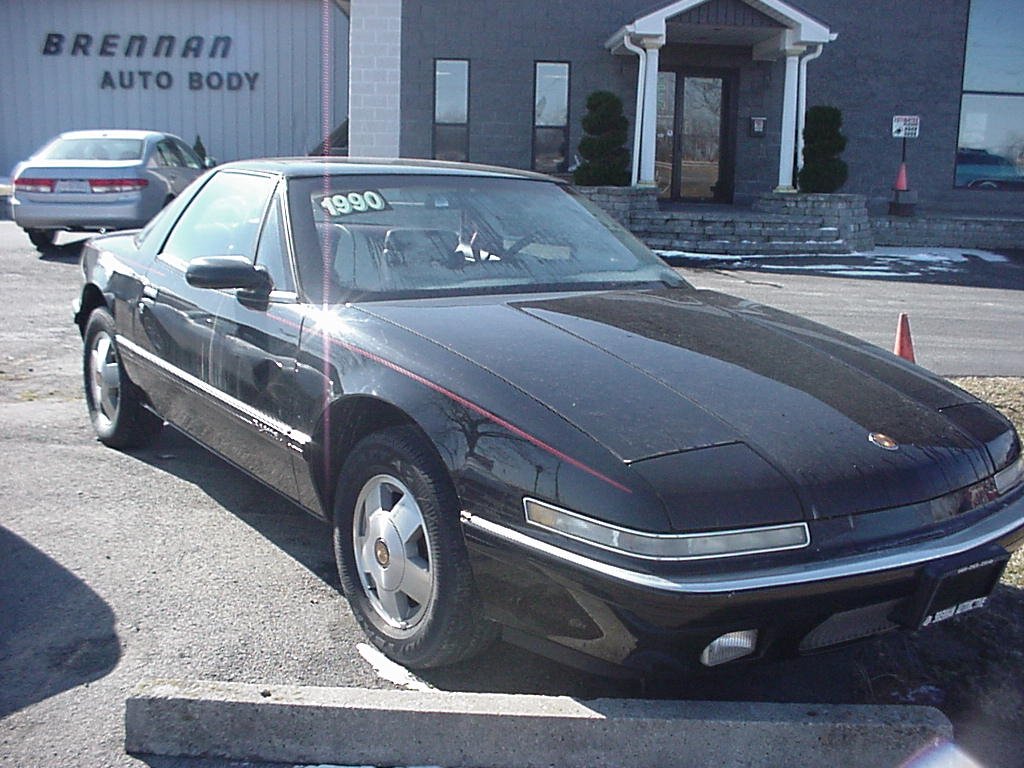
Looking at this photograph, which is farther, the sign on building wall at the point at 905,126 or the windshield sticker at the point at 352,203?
the sign on building wall at the point at 905,126

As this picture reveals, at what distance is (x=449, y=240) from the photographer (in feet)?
13.7

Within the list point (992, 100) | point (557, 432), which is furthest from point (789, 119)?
point (557, 432)

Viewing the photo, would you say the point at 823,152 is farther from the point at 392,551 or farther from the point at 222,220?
the point at 392,551

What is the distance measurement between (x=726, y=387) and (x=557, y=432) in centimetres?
60

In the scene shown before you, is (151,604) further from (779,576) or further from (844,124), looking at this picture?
(844,124)

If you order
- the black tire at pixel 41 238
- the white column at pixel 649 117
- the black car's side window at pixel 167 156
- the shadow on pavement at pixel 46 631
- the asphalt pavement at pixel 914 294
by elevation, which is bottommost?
the shadow on pavement at pixel 46 631

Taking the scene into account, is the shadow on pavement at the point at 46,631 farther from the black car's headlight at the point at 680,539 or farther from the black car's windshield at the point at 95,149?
the black car's windshield at the point at 95,149

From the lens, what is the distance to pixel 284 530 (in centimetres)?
443

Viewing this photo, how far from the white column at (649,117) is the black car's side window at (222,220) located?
13077 millimetres

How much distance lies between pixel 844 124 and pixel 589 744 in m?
18.6

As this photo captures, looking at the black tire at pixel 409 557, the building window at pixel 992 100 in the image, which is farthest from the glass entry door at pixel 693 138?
the black tire at pixel 409 557

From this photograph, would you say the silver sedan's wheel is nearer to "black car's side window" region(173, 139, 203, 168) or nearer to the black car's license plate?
the black car's license plate

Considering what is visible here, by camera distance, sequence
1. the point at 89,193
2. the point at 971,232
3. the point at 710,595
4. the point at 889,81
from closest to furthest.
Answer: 1. the point at 710,595
2. the point at 89,193
3. the point at 971,232
4. the point at 889,81

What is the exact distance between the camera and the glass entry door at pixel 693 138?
770 inches
